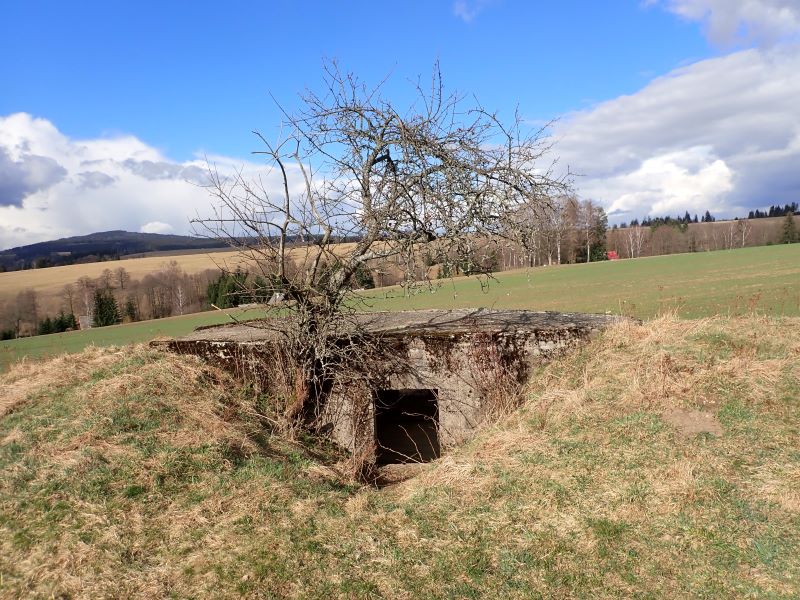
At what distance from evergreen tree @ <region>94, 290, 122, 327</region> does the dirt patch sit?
5205 cm

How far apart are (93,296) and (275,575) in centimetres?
5790

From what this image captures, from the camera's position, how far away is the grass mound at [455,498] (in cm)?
427

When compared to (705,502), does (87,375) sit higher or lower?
higher

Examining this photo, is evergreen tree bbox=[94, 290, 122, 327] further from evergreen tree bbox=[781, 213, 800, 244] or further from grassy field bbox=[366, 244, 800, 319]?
evergreen tree bbox=[781, 213, 800, 244]

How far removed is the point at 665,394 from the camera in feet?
21.6

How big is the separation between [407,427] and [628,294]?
23.8 metres

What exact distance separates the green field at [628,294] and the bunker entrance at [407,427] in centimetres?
649

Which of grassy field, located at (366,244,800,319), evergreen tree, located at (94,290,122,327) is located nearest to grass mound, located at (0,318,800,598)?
grassy field, located at (366,244,800,319)

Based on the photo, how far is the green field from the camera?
22141mm

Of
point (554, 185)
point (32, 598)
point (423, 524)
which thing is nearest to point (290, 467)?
point (423, 524)

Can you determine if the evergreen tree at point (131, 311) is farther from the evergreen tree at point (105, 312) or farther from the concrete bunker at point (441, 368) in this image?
the concrete bunker at point (441, 368)

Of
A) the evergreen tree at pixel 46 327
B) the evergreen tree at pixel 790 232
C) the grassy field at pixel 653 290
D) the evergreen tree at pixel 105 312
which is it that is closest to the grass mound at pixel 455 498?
the grassy field at pixel 653 290

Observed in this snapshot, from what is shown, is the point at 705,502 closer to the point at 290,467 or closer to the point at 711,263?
the point at 290,467

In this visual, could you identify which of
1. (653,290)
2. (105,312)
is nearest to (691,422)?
(653,290)
